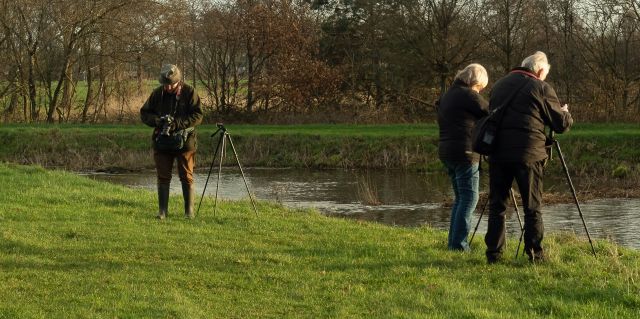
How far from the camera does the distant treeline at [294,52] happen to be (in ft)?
110

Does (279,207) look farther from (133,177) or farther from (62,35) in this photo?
(62,35)

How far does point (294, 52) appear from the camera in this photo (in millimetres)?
37281

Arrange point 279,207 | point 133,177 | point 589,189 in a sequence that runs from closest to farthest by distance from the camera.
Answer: point 279,207
point 589,189
point 133,177

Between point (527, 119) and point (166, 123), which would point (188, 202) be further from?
point (527, 119)

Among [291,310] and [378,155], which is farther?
[378,155]

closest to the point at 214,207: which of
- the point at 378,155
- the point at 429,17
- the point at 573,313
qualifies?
the point at 573,313

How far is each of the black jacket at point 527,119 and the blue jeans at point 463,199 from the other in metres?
0.97

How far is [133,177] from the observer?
82.4ft

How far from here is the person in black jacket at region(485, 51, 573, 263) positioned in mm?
7969

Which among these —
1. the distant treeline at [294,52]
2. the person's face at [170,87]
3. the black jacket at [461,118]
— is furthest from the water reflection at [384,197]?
the distant treeline at [294,52]

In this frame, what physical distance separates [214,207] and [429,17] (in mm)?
24324

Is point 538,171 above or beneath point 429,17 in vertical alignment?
beneath

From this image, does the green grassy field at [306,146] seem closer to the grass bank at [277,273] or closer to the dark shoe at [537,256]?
the grass bank at [277,273]

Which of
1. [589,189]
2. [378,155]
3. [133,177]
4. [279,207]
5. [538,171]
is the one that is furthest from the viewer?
[378,155]
